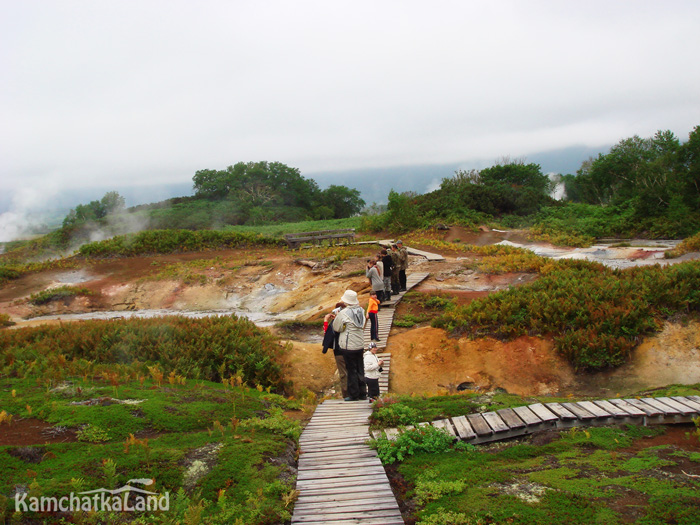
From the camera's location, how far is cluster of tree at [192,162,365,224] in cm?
6138

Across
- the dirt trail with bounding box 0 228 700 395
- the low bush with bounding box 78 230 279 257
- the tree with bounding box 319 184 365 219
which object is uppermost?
the tree with bounding box 319 184 365 219

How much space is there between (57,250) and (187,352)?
3093cm

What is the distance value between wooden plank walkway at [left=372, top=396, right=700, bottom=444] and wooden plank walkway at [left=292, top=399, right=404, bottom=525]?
0.52 m

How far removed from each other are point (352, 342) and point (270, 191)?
194 ft

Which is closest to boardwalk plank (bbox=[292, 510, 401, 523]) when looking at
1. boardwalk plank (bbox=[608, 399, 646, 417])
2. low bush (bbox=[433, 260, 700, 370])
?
boardwalk plank (bbox=[608, 399, 646, 417])

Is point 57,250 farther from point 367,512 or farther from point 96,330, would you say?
point 367,512

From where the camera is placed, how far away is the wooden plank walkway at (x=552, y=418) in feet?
19.5

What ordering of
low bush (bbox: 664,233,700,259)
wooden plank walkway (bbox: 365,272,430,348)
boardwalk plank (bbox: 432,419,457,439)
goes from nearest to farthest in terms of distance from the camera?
1. boardwalk plank (bbox: 432,419,457,439)
2. wooden plank walkway (bbox: 365,272,430,348)
3. low bush (bbox: 664,233,700,259)

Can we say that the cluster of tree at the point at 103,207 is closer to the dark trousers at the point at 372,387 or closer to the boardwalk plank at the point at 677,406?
the dark trousers at the point at 372,387

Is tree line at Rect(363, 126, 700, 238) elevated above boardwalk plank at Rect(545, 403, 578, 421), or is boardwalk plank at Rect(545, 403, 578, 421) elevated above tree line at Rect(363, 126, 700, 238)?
tree line at Rect(363, 126, 700, 238)

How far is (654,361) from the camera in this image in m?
9.91

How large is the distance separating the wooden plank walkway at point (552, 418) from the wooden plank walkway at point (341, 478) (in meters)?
0.52

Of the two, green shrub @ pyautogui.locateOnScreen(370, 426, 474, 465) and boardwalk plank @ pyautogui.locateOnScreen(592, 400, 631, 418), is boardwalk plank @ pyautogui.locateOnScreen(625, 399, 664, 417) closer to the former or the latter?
boardwalk plank @ pyautogui.locateOnScreen(592, 400, 631, 418)

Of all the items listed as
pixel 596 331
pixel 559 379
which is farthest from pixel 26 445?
pixel 596 331
